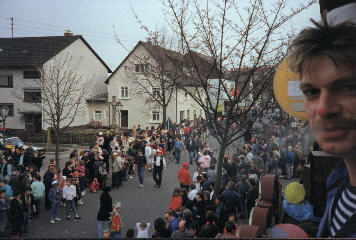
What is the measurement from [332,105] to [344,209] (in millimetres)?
432

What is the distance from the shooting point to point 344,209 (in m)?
1.20

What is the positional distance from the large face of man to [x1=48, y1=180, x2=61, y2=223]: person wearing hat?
9.83 metres

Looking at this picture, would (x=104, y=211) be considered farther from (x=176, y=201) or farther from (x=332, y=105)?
(x=332, y=105)

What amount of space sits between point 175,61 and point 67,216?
18.6 feet

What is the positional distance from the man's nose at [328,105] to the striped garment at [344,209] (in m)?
0.34

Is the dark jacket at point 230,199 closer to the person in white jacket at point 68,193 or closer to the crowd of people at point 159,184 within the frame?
the crowd of people at point 159,184

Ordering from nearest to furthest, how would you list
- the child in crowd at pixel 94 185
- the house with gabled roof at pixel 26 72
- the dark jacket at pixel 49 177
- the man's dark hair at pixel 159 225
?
1. the man's dark hair at pixel 159 225
2. the dark jacket at pixel 49 177
3. the child in crowd at pixel 94 185
4. the house with gabled roof at pixel 26 72

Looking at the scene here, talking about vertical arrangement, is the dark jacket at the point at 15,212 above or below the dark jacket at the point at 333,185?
below

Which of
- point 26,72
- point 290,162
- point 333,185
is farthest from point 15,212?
point 26,72

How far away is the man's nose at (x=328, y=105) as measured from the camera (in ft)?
3.30

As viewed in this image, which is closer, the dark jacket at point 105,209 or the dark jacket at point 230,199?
the dark jacket at point 105,209

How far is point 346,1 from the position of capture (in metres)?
1.46

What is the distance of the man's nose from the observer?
3.30 feet

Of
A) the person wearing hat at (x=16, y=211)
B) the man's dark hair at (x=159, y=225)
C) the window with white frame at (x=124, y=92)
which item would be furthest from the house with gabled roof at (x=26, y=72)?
the man's dark hair at (x=159, y=225)
